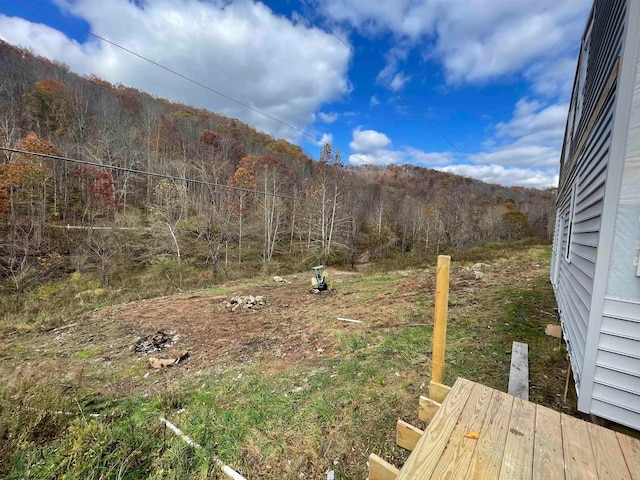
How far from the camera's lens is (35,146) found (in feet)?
54.5

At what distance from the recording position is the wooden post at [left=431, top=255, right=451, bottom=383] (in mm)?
2111

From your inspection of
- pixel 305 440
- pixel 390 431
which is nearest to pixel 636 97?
pixel 390 431

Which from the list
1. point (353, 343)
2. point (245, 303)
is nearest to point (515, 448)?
point (353, 343)

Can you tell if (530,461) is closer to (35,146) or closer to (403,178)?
(35,146)

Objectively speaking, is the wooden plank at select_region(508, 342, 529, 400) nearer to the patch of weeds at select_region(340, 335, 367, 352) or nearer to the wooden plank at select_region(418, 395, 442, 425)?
the wooden plank at select_region(418, 395, 442, 425)

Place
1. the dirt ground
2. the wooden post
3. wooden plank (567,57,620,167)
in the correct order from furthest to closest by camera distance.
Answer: the dirt ground < the wooden post < wooden plank (567,57,620,167)

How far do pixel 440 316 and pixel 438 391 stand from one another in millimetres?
562

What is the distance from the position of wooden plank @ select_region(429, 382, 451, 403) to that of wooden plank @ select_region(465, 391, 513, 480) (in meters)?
0.32

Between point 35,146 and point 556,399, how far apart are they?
2578 cm

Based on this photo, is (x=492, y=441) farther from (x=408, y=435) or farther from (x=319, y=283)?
(x=319, y=283)

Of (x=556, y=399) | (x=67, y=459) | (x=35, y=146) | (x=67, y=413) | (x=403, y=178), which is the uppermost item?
(x=403, y=178)

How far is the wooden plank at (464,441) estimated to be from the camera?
1.27 meters

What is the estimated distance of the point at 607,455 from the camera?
1.35 meters

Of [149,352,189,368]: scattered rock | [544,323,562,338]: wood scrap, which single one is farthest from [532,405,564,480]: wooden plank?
[149,352,189,368]: scattered rock
